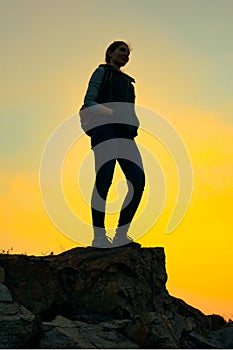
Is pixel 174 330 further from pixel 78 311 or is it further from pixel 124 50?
pixel 124 50

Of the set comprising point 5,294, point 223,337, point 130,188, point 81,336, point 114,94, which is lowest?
point 81,336

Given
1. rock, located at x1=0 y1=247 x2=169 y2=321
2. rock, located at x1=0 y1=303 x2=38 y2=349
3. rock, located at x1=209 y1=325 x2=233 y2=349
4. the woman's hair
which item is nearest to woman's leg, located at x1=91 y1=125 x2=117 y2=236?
rock, located at x1=0 y1=247 x2=169 y2=321

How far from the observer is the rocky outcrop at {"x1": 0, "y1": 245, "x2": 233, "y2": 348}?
790 cm

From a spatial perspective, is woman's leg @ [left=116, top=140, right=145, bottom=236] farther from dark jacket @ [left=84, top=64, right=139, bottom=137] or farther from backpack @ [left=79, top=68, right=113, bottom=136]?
backpack @ [left=79, top=68, right=113, bottom=136]

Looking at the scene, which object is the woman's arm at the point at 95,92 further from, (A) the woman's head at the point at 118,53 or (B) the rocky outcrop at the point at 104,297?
(B) the rocky outcrop at the point at 104,297

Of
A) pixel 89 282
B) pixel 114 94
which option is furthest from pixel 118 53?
pixel 89 282

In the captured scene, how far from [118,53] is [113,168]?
159 cm

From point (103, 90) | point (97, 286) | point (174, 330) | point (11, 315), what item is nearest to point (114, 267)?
point (97, 286)

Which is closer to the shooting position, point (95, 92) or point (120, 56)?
point (95, 92)

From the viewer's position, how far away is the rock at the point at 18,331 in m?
7.27

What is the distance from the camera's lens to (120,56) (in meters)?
9.30

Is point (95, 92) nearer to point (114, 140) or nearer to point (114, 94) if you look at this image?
point (114, 94)

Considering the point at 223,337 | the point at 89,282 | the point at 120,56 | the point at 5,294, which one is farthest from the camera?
the point at 223,337

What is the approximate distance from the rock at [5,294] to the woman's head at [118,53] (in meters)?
3.37
